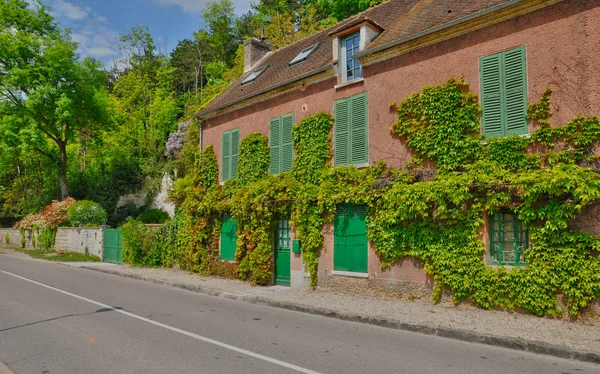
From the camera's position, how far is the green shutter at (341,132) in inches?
477

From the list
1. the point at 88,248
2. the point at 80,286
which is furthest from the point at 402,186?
the point at 88,248

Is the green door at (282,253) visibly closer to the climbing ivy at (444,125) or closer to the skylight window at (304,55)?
the climbing ivy at (444,125)

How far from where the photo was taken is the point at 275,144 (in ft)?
47.2

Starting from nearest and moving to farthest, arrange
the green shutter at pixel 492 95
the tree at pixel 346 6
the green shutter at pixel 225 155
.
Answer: the green shutter at pixel 492 95 → the green shutter at pixel 225 155 → the tree at pixel 346 6

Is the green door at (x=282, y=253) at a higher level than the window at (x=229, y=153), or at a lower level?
lower

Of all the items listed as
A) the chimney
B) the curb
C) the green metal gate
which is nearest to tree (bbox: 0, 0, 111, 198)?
the green metal gate

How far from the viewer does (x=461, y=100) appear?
32.0ft

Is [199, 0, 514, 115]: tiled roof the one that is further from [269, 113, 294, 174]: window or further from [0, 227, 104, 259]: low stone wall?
[0, 227, 104, 259]: low stone wall

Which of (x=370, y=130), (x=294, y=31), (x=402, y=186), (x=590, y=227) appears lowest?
(x=590, y=227)

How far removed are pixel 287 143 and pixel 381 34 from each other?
4.39 m

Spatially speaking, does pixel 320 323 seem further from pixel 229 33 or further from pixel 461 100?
pixel 229 33

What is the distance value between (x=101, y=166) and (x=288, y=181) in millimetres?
32193

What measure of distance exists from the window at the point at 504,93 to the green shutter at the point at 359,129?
318cm

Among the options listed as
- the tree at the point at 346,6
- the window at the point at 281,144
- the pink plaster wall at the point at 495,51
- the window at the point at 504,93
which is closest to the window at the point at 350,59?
the pink plaster wall at the point at 495,51
